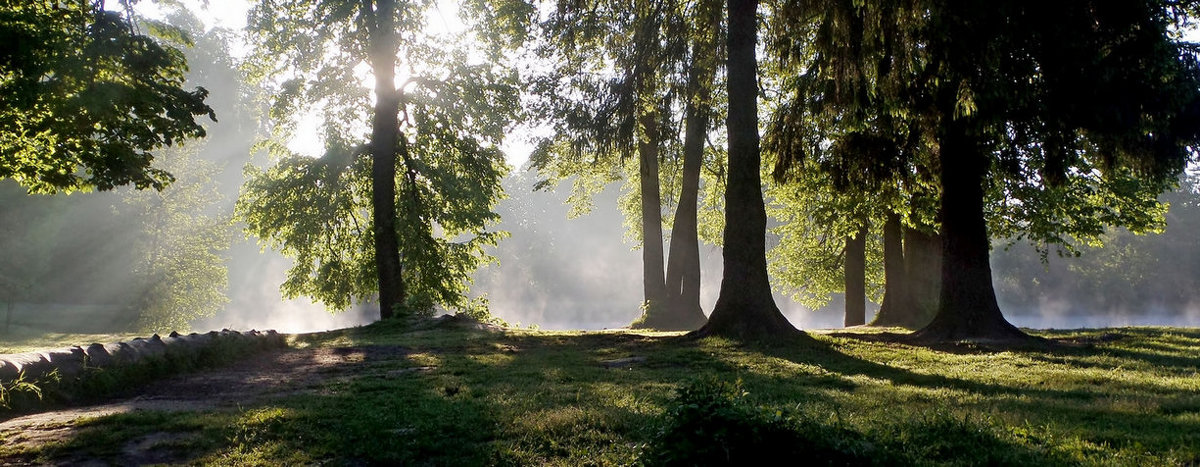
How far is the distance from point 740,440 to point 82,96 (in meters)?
10.2

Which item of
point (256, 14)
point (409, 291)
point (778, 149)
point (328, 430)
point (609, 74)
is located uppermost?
point (256, 14)

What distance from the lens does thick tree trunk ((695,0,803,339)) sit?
14.1 meters

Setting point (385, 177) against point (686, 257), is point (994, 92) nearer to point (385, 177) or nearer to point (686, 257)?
point (686, 257)

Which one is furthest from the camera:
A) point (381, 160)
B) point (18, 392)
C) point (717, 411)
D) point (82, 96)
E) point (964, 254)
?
point (381, 160)

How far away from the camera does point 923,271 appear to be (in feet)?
71.2

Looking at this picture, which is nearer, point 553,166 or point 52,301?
point 553,166

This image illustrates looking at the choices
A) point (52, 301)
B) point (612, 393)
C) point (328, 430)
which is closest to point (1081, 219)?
point (612, 393)

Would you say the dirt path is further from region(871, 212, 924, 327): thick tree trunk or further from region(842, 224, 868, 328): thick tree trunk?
region(842, 224, 868, 328): thick tree trunk

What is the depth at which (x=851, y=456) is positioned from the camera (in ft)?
16.5

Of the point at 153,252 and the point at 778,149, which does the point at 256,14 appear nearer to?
the point at 778,149

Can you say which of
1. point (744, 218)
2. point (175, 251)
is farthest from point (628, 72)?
point (175, 251)

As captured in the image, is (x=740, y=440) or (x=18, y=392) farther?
(x=18, y=392)

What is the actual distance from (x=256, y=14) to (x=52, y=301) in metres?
33.9

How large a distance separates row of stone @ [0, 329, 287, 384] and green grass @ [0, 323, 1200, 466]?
187cm
